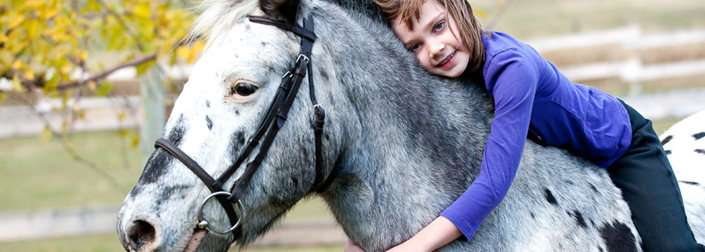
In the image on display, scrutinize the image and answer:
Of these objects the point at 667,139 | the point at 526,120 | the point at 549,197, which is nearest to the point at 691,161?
the point at 667,139

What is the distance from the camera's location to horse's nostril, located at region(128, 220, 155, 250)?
1.91 meters

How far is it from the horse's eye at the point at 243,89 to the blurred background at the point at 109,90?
74 centimetres

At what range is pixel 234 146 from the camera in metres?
1.95

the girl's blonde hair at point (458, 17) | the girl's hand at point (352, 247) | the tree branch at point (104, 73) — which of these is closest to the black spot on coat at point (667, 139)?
the girl's blonde hair at point (458, 17)

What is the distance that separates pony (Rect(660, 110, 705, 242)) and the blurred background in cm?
137

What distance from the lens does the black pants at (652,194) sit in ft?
7.53

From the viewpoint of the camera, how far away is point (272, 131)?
199cm

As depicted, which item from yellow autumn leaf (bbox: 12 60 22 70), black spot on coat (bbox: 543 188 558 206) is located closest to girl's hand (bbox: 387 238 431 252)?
black spot on coat (bbox: 543 188 558 206)

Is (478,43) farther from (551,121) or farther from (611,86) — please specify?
(611,86)

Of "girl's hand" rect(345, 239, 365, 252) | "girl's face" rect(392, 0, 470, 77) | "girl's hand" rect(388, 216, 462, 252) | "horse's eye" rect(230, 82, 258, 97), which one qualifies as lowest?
"girl's hand" rect(345, 239, 365, 252)

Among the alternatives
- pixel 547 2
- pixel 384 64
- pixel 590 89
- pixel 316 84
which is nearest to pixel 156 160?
pixel 316 84

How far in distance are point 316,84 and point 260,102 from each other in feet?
0.62

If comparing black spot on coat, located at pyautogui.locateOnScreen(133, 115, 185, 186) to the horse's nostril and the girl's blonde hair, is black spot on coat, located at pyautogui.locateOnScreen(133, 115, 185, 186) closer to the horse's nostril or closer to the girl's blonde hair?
the horse's nostril

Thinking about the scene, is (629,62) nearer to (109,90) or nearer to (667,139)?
(667,139)
